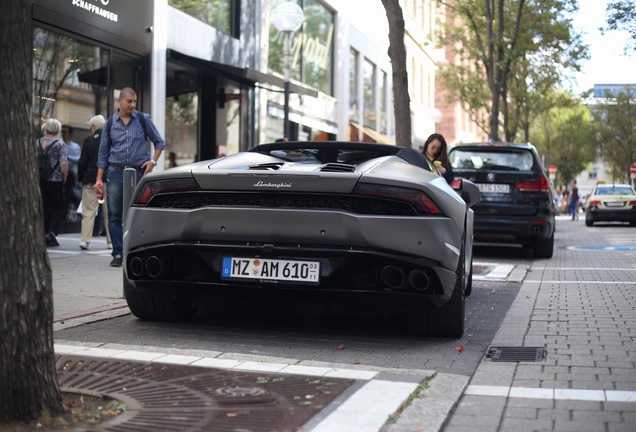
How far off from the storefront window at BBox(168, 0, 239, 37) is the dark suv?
26.7 ft

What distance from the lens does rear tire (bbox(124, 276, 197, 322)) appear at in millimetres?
6379

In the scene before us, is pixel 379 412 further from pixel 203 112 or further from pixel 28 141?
pixel 203 112

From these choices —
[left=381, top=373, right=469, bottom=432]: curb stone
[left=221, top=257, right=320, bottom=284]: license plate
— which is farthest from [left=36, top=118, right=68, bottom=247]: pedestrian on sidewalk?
[left=381, top=373, right=469, bottom=432]: curb stone

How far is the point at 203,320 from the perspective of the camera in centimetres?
668

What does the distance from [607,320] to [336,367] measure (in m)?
2.95

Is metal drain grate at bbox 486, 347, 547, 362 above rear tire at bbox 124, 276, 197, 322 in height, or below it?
below

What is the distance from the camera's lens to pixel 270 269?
5.60 meters

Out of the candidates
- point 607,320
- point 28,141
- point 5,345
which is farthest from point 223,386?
point 607,320

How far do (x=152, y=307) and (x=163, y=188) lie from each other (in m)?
0.99

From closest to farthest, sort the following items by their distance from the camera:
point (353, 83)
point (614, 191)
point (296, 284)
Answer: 1. point (296, 284)
2. point (614, 191)
3. point (353, 83)

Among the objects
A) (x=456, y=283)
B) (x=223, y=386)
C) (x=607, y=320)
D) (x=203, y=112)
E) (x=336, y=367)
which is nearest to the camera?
(x=223, y=386)

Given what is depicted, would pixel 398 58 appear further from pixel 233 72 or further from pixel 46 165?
pixel 233 72

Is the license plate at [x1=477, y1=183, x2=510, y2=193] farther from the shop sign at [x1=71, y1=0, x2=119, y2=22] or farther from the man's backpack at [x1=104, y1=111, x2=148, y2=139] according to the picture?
the shop sign at [x1=71, y1=0, x2=119, y2=22]

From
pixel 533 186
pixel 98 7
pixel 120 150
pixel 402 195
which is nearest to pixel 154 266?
pixel 402 195
